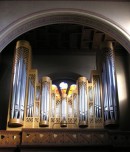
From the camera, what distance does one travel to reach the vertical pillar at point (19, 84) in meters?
10.5

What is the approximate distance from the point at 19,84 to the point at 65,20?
324cm

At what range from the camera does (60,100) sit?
11.5 metres

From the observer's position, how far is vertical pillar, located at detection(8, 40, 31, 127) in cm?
1046

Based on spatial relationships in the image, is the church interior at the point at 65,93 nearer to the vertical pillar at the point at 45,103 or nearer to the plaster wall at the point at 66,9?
the vertical pillar at the point at 45,103

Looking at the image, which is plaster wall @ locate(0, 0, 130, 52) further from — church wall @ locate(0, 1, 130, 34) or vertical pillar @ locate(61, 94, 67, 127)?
vertical pillar @ locate(61, 94, 67, 127)

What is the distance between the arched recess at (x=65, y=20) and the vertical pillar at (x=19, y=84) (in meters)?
2.79

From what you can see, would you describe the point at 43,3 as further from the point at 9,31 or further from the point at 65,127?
the point at 65,127

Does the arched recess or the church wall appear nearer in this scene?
the arched recess

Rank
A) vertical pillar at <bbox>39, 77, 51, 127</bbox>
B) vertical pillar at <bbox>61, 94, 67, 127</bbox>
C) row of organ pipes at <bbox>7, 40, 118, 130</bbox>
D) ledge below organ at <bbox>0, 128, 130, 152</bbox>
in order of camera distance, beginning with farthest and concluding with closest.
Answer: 1. vertical pillar at <bbox>61, 94, 67, 127</bbox>
2. vertical pillar at <bbox>39, 77, 51, 127</bbox>
3. row of organ pipes at <bbox>7, 40, 118, 130</bbox>
4. ledge below organ at <bbox>0, 128, 130, 152</bbox>

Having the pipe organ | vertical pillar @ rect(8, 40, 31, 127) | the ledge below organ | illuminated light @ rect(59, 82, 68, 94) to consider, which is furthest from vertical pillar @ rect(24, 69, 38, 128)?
the pipe organ

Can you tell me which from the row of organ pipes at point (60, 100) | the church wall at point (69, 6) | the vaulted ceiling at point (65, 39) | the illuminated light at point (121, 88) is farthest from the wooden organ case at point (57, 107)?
the church wall at point (69, 6)

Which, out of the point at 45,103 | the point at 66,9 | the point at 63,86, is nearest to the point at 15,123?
the point at 45,103

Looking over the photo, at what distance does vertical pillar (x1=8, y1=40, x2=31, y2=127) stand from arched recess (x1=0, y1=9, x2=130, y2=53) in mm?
2793

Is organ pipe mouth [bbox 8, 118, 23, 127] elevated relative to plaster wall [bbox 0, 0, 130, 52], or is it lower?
lower
